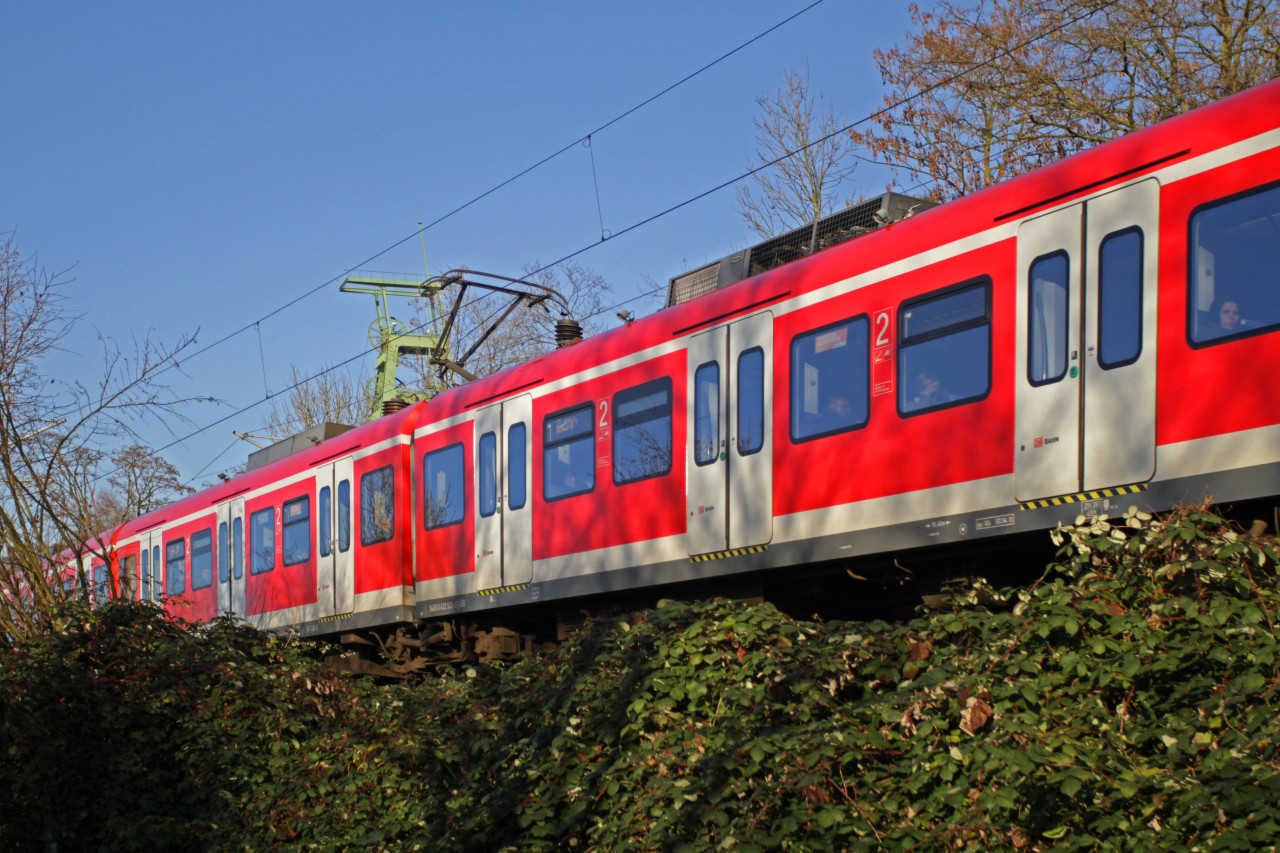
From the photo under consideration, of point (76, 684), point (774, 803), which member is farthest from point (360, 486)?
point (774, 803)

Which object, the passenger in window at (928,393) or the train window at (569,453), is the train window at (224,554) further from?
the passenger in window at (928,393)

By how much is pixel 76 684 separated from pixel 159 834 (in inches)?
61.8

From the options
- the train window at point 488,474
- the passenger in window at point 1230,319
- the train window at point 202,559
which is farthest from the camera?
the train window at point 202,559

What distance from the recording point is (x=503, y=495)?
14570 millimetres

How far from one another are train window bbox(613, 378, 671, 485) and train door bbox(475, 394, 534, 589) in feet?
5.57

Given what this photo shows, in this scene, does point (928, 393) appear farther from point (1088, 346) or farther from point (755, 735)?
point (755, 735)

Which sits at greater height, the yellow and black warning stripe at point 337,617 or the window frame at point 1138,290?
the window frame at point 1138,290

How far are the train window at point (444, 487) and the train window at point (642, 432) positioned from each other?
318 centimetres

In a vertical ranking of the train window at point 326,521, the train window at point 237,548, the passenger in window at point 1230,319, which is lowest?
the train window at point 237,548

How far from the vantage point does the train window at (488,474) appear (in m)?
14.8

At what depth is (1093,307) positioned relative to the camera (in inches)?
332

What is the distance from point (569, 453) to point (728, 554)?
8.87 ft

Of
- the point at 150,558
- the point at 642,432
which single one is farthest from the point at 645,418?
the point at 150,558

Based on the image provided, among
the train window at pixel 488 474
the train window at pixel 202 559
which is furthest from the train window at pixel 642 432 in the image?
the train window at pixel 202 559
